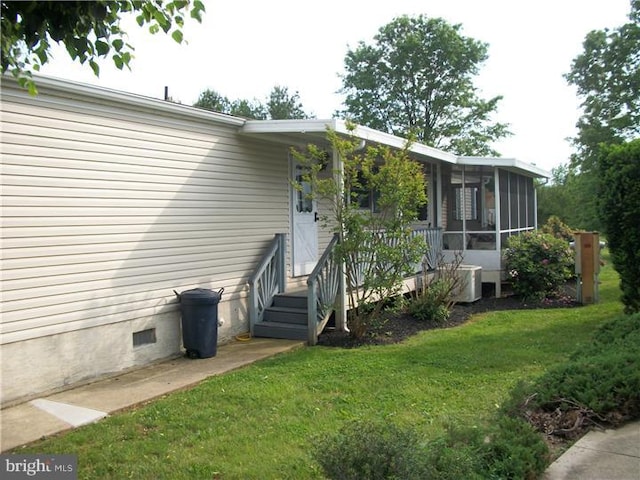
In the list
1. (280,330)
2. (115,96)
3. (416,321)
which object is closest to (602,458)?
(280,330)

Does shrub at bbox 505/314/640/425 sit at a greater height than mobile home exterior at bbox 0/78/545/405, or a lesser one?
lesser

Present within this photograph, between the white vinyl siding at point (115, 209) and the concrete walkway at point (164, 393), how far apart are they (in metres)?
0.70

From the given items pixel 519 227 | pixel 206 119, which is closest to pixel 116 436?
pixel 206 119

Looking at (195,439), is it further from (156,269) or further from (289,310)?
(289,310)

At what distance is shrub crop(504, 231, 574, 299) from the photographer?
11.6m

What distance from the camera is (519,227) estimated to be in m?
14.7

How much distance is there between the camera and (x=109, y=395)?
5609 mm

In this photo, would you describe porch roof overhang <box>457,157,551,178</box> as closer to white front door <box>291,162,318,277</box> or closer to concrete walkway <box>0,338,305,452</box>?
white front door <box>291,162,318,277</box>

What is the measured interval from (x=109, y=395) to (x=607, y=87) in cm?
2921

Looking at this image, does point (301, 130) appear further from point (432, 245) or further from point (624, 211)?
point (432, 245)

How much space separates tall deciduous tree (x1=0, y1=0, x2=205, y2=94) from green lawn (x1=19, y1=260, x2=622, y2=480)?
2.65 metres

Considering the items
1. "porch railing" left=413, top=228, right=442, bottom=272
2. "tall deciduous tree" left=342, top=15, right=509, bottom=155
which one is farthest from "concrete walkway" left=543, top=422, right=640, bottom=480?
"tall deciduous tree" left=342, top=15, right=509, bottom=155

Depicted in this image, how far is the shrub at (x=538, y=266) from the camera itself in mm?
11594

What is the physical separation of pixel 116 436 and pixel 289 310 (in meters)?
4.13
